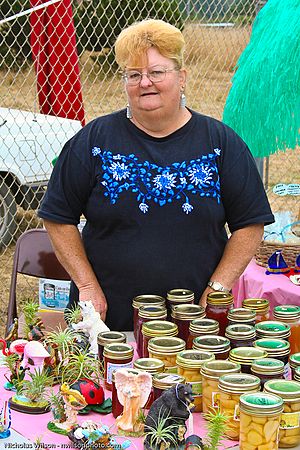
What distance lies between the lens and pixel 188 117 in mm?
2672

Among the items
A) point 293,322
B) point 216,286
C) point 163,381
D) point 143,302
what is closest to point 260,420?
point 163,381

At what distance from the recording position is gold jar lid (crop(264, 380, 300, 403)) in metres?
1.68

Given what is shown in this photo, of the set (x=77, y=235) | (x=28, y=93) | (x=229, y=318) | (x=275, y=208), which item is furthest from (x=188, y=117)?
(x=28, y=93)

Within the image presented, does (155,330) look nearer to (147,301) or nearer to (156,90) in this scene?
(147,301)

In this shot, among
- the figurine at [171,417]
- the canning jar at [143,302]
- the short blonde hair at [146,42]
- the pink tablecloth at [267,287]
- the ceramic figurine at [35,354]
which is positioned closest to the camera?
the figurine at [171,417]

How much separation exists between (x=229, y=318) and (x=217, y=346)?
0.76 ft

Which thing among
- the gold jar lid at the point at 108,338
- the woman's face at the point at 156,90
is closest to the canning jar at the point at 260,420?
the gold jar lid at the point at 108,338

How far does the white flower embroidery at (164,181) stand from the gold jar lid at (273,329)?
0.63 metres

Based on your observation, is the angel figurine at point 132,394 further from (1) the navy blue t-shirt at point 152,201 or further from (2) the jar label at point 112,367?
(1) the navy blue t-shirt at point 152,201

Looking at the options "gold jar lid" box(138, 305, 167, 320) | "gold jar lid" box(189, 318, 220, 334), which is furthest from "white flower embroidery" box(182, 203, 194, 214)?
"gold jar lid" box(189, 318, 220, 334)

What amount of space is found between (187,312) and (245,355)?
0.95ft

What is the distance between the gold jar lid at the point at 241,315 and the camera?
82.9 inches

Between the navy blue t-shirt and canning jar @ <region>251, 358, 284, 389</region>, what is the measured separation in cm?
78

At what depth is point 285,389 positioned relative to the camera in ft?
5.64
